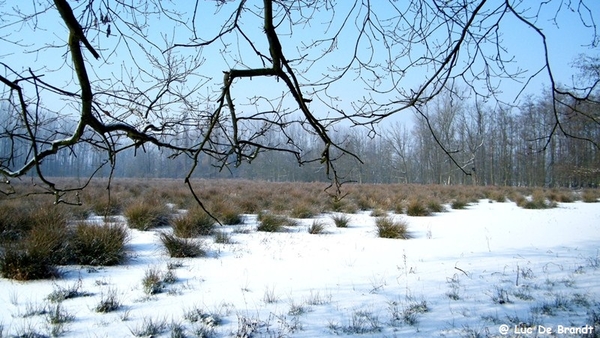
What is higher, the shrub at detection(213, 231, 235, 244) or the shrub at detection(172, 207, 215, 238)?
the shrub at detection(172, 207, 215, 238)

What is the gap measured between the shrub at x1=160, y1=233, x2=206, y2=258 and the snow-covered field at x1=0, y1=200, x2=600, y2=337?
143 millimetres

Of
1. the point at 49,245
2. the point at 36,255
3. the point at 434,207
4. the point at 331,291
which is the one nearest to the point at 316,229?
the point at 331,291

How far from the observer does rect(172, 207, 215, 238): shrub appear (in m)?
6.61

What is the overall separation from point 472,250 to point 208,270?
4.64 m

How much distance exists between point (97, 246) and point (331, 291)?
3.50 m

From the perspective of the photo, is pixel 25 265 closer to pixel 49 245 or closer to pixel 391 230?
pixel 49 245

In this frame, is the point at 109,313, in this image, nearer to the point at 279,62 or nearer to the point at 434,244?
the point at 279,62

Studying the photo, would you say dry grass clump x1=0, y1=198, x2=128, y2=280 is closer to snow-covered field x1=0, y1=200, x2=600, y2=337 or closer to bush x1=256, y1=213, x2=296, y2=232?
snow-covered field x1=0, y1=200, x2=600, y2=337

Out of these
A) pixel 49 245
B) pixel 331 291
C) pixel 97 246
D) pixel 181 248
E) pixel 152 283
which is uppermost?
pixel 49 245

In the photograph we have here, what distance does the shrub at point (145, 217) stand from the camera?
7.56 m

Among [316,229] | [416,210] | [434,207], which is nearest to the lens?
[316,229]

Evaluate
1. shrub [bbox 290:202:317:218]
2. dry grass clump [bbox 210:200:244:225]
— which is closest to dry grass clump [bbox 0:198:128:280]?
dry grass clump [bbox 210:200:244:225]

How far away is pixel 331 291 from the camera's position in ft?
13.9

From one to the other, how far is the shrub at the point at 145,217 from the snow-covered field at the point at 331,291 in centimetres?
64
